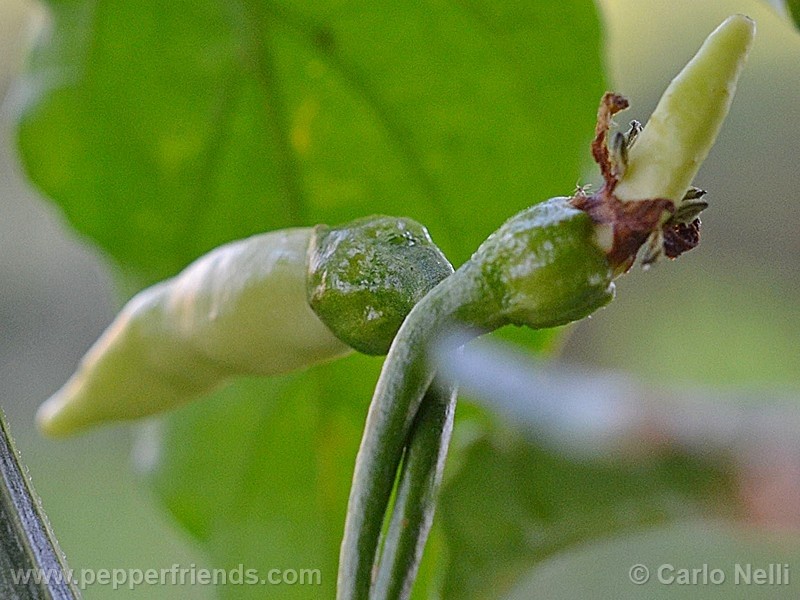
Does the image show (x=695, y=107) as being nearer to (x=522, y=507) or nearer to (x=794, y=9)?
(x=794, y=9)

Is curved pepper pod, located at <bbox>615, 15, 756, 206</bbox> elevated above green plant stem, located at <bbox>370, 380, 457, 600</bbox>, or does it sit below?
above

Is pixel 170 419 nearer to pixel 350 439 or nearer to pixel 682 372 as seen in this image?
pixel 350 439

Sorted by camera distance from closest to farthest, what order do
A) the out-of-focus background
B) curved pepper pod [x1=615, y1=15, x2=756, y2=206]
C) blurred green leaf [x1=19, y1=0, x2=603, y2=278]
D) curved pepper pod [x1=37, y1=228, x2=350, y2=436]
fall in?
curved pepper pod [x1=615, y1=15, x2=756, y2=206] → curved pepper pod [x1=37, y1=228, x2=350, y2=436] → blurred green leaf [x1=19, y1=0, x2=603, y2=278] → the out-of-focus background

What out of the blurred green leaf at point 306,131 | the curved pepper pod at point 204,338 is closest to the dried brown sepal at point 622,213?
the curved pepper pod at point 204,338

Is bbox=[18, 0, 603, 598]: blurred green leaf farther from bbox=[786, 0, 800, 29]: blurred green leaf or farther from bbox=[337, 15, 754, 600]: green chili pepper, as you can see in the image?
bbox=[337, 15, 754, 600]: green chili pepper

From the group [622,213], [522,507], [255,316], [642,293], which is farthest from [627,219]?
[642,293]

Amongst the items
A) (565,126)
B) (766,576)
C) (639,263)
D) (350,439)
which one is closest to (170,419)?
(350,439)

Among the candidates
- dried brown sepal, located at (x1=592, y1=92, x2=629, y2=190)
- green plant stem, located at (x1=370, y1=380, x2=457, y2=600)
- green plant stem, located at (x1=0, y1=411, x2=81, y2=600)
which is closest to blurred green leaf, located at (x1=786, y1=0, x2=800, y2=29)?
dried brown sepal, located at (x1=592, y1=92, x2=629, y2=190)
